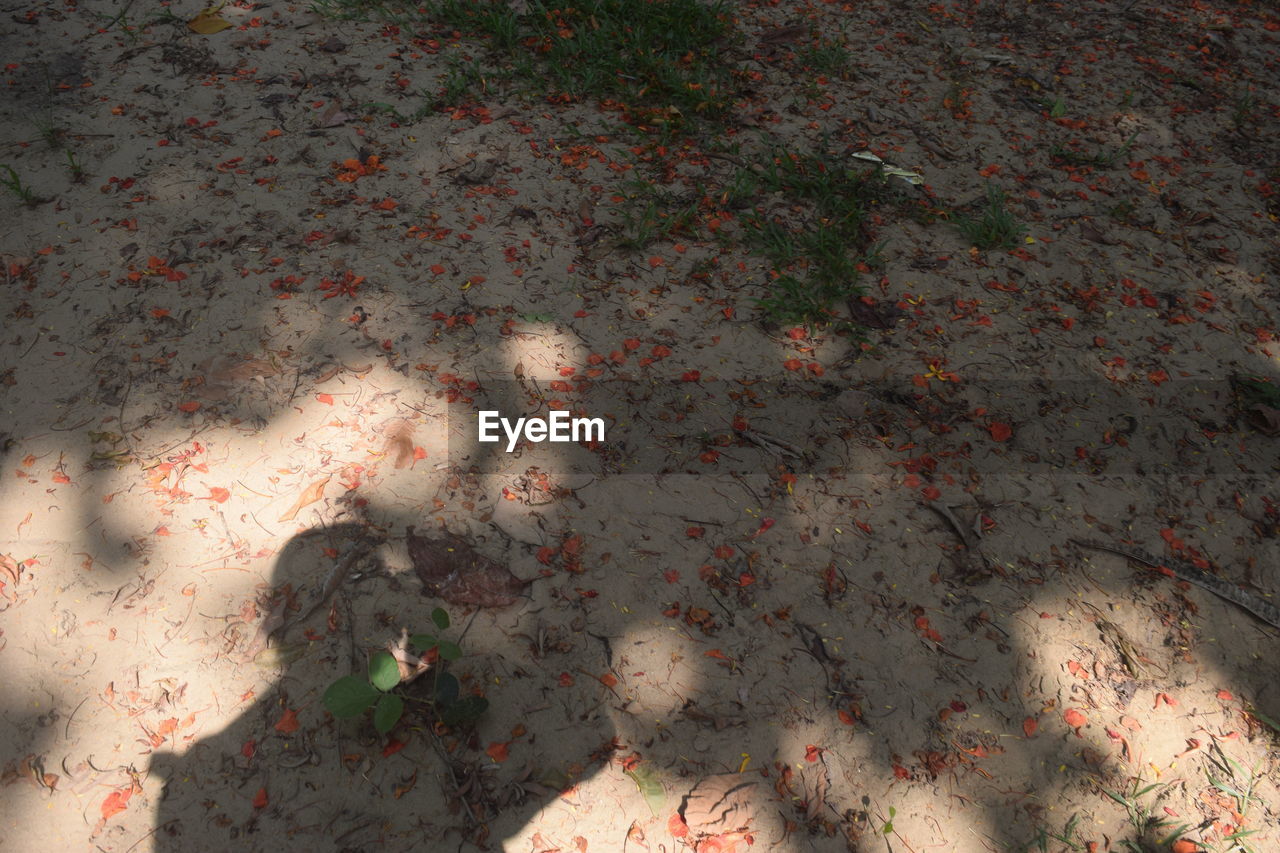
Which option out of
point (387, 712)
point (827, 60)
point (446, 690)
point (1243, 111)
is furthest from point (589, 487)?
point (1243, 111)

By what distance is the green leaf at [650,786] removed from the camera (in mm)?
1956

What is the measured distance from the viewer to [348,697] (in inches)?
74.6

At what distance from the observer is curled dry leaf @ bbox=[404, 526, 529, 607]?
226 centimetres

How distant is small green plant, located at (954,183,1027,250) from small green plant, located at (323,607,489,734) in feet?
9.40

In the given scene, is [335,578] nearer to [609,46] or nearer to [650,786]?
[650,786]

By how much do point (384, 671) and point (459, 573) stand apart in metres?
0.41

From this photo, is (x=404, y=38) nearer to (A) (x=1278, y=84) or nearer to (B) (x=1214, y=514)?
(B) (x=1214, y=514)

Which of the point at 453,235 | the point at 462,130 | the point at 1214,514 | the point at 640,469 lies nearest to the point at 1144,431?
the point at 1214,514

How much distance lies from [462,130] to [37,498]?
7.92 feet

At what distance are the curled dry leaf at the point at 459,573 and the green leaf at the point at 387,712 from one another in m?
0.36

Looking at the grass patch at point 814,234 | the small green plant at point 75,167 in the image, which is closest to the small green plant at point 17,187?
the small green plant at point 75,167

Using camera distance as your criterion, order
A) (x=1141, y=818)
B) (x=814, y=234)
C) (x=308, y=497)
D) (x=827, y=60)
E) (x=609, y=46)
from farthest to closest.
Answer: (x=827, y=60), (x=609, y=46), (x=814, y=234), (x=308, y=497), (x=1141, y=818)

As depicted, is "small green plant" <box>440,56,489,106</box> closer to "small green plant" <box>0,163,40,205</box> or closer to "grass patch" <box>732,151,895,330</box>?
"grass patch" <box>732,151,895,330</box>

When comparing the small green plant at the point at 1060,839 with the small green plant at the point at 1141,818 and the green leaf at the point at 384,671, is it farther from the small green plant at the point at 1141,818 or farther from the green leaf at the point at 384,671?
the green leaf at the point at 384,671
